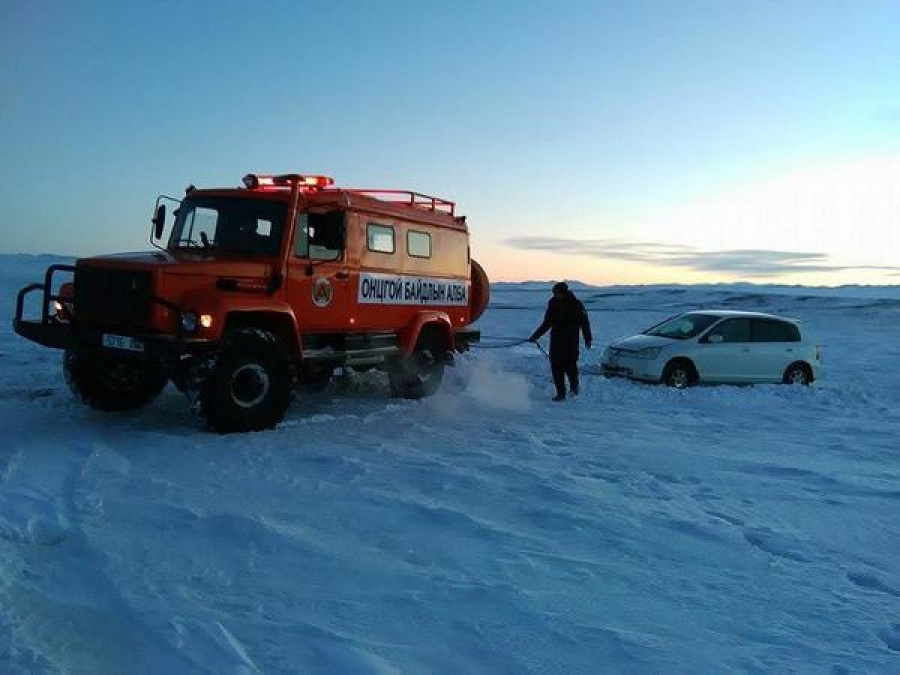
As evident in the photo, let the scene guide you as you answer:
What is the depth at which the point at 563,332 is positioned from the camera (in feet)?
36.8

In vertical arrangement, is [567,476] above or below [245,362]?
below

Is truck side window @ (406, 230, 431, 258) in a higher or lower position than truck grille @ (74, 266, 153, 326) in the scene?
higher

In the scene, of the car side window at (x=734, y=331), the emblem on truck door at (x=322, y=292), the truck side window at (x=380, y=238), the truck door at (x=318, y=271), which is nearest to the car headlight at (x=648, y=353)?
the car side window at (x=734, y=331)

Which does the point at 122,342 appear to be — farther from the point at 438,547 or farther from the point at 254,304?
the point at 438,547

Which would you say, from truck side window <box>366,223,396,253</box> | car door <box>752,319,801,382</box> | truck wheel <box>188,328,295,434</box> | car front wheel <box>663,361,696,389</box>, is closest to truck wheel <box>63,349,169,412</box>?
truck wheel <box>188,328,295,434</box>

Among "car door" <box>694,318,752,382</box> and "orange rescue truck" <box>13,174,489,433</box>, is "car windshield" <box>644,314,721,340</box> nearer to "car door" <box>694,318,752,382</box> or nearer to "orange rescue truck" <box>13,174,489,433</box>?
"car door" <box>694,318,752,382</box>

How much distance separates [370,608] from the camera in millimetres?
3717

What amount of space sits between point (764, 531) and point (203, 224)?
21.8 feet

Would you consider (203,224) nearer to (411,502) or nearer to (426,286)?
(426,286)

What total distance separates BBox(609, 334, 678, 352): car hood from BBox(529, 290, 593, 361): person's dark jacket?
6.92 ft

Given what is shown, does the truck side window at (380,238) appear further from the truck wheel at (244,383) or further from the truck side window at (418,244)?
the truck wheel at (244,383)

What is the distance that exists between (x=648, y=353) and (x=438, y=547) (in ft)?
29.8

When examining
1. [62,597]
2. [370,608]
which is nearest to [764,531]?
[370,608]

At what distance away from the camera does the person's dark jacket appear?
36.7ft
